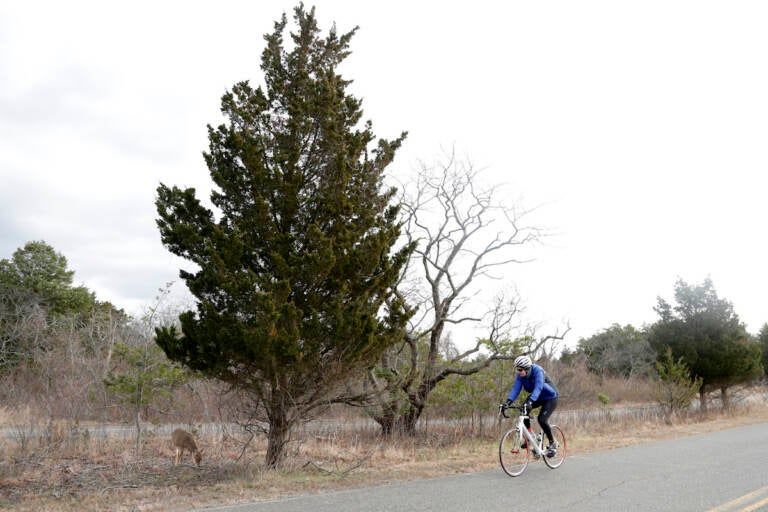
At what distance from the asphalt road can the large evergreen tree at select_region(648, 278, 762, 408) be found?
19.3m

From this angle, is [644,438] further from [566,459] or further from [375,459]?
[375,459]

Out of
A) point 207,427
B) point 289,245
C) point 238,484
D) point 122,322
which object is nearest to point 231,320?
point 289,245

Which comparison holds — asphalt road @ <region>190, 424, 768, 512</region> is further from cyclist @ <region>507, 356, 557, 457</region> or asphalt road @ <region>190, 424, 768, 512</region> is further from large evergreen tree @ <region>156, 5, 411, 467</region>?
large evergreen tree @ <region>156, 5, 411, 467</region>

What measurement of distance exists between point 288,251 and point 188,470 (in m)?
4.37

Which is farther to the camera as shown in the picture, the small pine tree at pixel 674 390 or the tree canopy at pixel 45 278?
the tree canopy at pixel 45 278

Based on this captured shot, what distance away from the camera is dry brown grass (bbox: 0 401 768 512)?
6.89 meters

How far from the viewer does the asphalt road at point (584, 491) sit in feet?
Answer: 20.2

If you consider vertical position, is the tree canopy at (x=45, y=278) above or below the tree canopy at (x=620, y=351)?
above

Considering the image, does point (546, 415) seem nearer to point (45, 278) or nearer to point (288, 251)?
point (288, 251)

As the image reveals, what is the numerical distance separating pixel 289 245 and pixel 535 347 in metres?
11.2

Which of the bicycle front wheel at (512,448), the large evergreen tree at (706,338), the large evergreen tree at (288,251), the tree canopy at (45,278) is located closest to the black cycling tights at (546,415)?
the bicycle front wheel at (512,448)

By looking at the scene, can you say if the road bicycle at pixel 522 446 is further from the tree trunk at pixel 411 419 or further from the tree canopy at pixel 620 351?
the tree canopy at pixel 620 351

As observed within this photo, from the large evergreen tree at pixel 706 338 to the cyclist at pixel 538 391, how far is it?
21.1 metres

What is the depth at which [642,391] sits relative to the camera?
3541 centimetres
